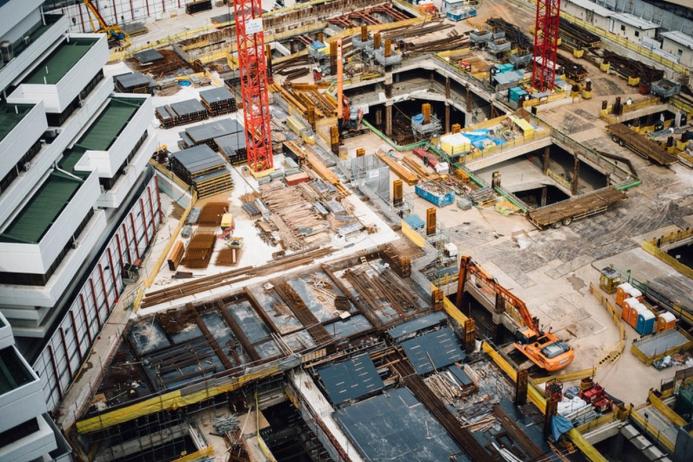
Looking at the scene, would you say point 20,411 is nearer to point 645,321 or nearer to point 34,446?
point 34,446

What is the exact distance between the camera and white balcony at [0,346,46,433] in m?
59.5

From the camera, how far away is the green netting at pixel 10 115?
70.7 m

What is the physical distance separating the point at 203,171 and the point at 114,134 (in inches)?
584

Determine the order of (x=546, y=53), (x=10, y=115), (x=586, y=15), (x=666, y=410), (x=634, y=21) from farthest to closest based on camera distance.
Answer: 1. (x=586, y=15)
2. (x=634, y=21)
3. (x=546, y=53)
4. (x=666, y=410)
5. (x=10, y=115)

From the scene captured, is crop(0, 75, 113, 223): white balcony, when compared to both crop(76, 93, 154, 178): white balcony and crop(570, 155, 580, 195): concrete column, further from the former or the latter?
crop(570, 155, 580, 195): concrete column

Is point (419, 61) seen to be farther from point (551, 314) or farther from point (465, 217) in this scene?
point (551, 314)

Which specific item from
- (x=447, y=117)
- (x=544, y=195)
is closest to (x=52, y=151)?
(x=544, y=195)

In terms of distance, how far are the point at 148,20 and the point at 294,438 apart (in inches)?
3397

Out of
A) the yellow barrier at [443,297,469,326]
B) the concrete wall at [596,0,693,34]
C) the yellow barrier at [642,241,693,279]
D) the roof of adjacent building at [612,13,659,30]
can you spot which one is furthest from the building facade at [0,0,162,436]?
the concrete wall at [596,0,693,34]

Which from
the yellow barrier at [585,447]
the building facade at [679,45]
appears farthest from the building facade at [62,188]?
the building facade at [679,45]

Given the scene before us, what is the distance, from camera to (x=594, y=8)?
135375mm

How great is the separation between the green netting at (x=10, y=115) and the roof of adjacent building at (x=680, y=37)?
8263 cm

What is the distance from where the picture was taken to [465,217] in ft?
328

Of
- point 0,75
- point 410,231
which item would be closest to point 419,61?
point 410,231
